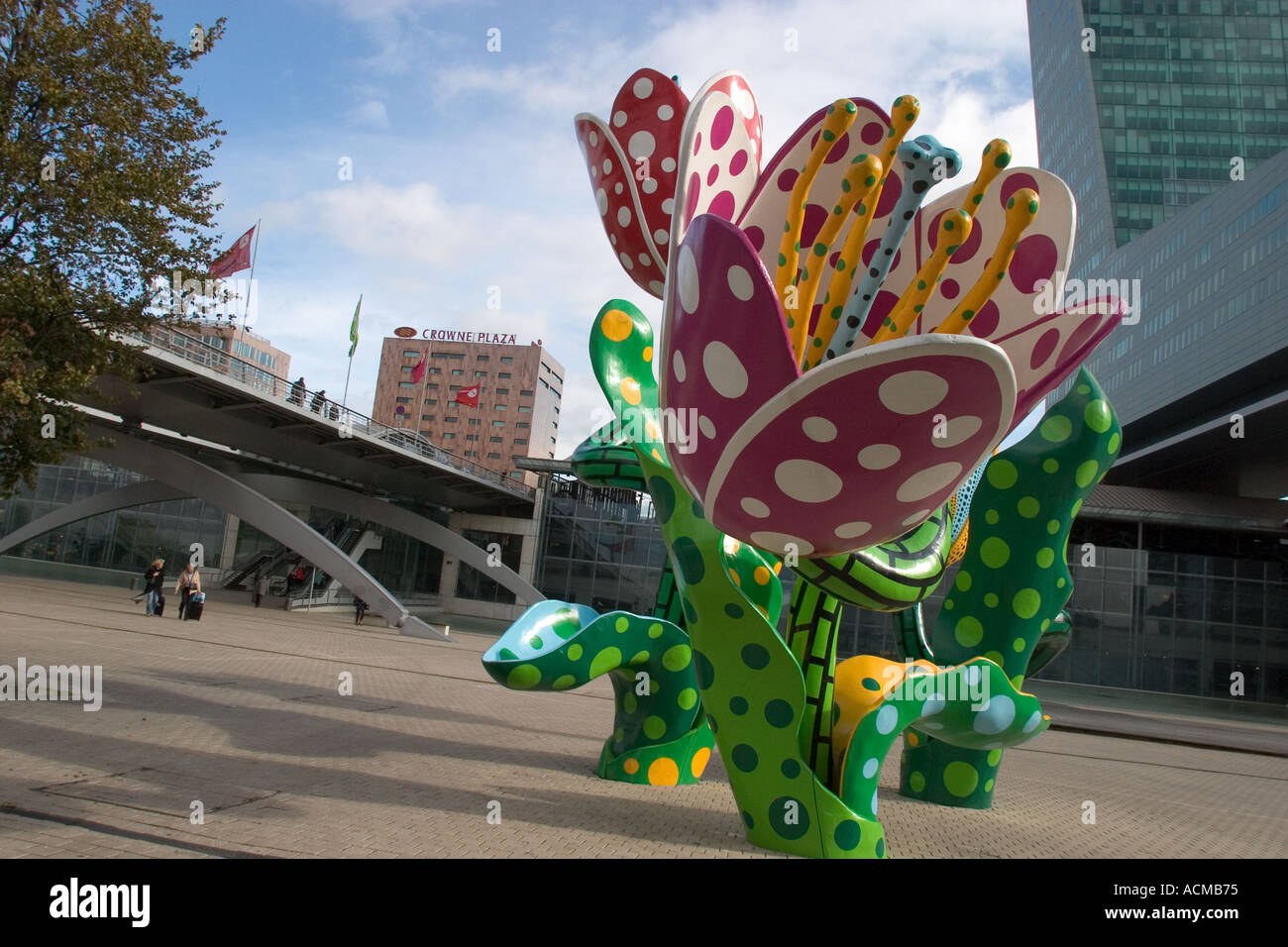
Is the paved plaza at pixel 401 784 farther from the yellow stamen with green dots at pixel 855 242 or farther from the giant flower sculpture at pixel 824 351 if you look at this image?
the yellow stamen with green dots at pixel 855 242

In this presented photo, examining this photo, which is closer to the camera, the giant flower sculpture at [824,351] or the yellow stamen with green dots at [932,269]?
the giant flower sculpture at [824,351]

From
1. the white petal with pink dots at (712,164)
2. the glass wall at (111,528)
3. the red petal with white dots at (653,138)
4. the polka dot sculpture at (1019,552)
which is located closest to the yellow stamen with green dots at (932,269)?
the white petal with pink dots at (712,164)

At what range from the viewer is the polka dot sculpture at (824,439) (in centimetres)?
364

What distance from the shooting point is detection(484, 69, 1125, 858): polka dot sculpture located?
11.9 feet

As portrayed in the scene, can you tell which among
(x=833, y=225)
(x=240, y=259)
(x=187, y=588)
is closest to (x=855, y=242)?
(x=833, y=225)

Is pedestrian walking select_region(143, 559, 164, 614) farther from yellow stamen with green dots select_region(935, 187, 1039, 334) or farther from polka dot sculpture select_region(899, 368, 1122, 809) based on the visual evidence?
yellow stamen with green dots select_region(935, 187, 1039, 334)

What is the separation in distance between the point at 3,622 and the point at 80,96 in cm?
914

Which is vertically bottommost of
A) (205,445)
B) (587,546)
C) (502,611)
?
(502,611)

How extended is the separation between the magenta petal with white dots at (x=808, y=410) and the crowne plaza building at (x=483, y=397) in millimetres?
75136

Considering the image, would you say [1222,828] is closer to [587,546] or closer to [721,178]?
[721,178]

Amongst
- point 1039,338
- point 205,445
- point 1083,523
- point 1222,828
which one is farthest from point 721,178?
point 1083,523

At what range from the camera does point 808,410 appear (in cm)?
359

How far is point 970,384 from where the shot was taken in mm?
3389

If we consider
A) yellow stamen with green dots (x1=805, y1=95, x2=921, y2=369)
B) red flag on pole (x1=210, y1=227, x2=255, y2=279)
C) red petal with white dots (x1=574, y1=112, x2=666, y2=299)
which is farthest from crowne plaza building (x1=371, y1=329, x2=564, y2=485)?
yellow stamen with green dots (x1=805, y1=95, x2=921, y2=369)
